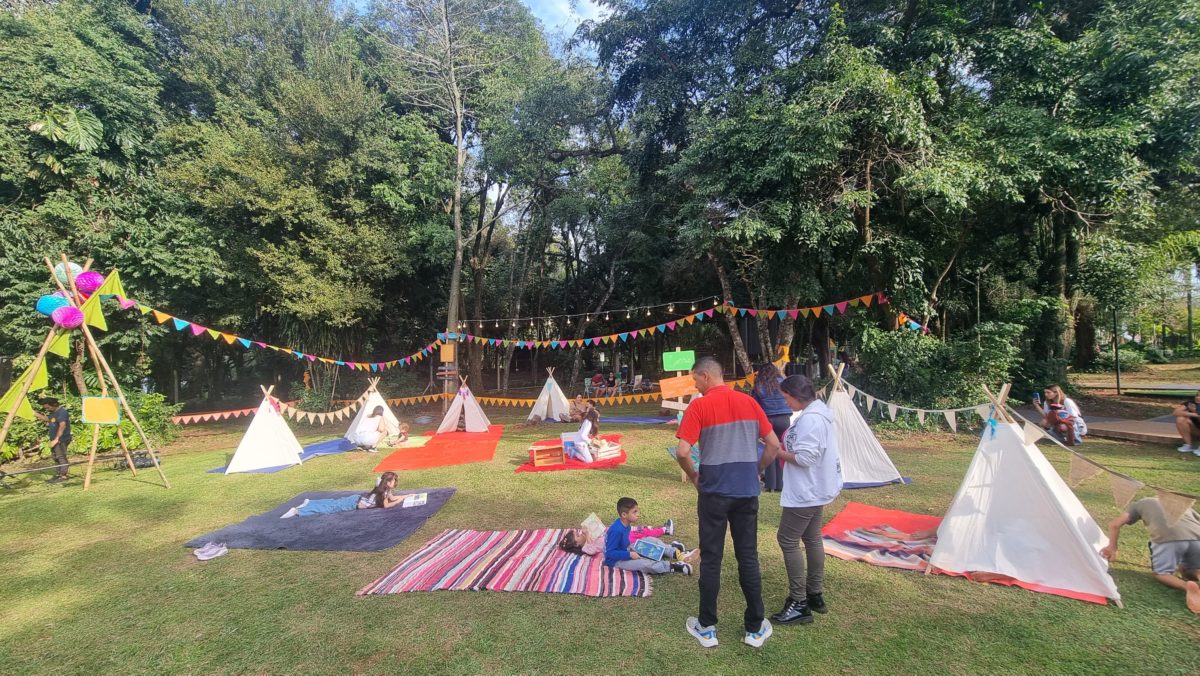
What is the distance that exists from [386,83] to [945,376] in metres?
17.4

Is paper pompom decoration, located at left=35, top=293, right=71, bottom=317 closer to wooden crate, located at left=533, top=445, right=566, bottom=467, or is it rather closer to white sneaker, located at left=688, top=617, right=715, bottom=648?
wooden crate, located at left=533, top=445, right=566, bottom=467

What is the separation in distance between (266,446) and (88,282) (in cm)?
359

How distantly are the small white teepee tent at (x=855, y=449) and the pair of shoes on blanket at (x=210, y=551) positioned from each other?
695 centimetres

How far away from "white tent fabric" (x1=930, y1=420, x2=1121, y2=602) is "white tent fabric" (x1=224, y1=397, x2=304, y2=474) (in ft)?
32.3

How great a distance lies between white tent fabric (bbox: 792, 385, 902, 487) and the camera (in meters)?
6.65

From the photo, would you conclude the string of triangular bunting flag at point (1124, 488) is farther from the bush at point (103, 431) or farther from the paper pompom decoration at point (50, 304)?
the bush at point (103, 431)

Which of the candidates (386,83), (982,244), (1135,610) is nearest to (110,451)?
(386,83)

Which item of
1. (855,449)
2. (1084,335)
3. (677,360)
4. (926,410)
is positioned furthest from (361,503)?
(1084,335)

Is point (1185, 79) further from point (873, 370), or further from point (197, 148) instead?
point (197, 148)

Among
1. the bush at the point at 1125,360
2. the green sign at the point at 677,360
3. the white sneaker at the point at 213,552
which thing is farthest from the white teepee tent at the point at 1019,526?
the bush at the point at 1125,360

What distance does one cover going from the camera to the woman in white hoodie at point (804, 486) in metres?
3.18

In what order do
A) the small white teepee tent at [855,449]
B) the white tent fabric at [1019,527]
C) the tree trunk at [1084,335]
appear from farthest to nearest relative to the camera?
the tree trunk at [1084,335], the small white teepee tent at [855,449], the white tent fabric at [1019,527]

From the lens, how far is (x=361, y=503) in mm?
6402

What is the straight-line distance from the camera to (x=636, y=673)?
2.92 m
